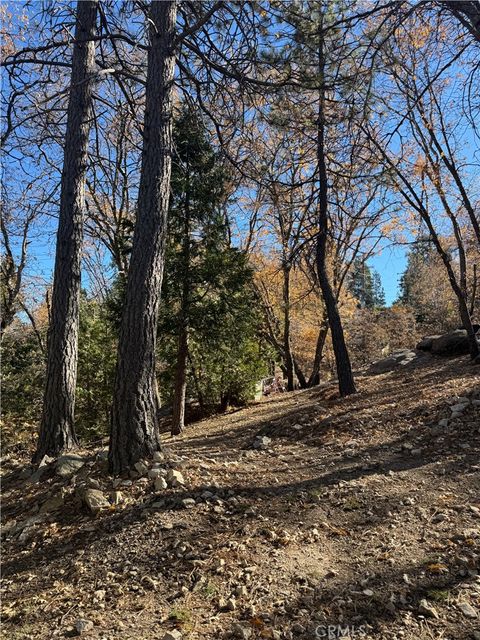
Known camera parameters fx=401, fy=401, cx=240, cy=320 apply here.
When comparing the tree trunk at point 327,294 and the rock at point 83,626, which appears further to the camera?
the tree trunk at point 327,294

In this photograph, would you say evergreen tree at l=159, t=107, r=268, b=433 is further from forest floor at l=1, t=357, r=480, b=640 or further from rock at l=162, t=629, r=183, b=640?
rock at l=162, t=629, r=183, b=640

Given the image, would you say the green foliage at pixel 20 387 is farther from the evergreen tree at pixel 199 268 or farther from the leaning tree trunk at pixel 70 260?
the leaning tree trunk at pixel 70 260

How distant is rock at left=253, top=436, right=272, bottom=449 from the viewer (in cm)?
492

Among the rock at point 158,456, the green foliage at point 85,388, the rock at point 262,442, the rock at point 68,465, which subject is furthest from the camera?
the green foliage at point 85,388

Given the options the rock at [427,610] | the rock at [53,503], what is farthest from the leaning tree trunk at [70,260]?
the rock at [427,610]

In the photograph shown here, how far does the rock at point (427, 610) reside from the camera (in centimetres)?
201

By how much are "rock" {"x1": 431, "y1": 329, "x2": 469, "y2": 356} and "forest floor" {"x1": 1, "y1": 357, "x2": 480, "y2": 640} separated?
694cm

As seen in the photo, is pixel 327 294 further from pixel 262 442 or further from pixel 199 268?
pixel 262 442

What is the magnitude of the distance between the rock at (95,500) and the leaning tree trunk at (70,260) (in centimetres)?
139

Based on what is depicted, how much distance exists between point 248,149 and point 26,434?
9.36m

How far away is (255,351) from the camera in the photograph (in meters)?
11.8

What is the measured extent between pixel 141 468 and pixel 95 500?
47 centimetres

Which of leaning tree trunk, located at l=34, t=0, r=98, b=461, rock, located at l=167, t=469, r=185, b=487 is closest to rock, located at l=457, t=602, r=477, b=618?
rock, located at l=167, t=469, r=185, b=487

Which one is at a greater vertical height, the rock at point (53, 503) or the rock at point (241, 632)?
the rock at point (53, 503)
